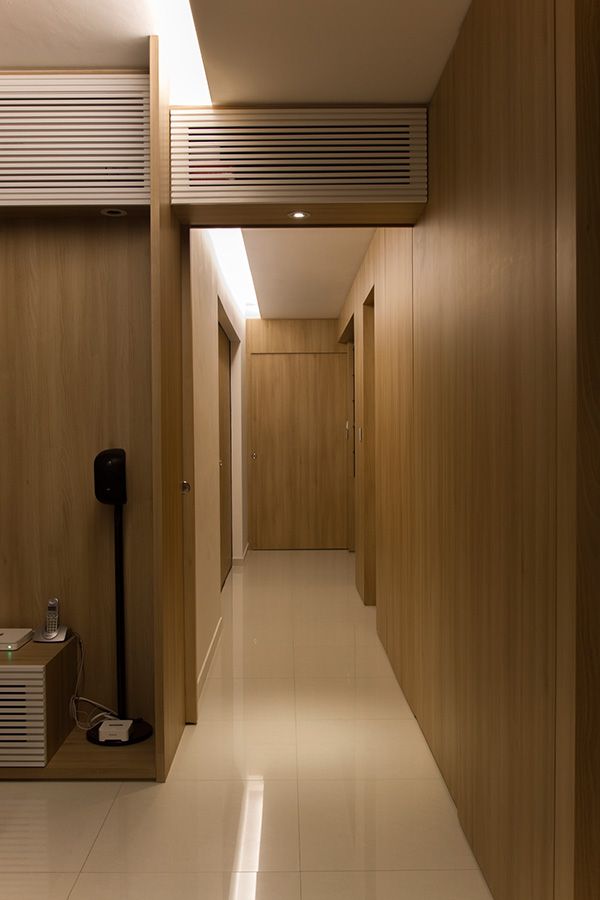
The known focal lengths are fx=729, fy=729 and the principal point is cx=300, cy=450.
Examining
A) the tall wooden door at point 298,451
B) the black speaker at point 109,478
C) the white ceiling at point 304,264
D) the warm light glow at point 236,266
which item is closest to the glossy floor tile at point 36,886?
the black speaker at point 109,478

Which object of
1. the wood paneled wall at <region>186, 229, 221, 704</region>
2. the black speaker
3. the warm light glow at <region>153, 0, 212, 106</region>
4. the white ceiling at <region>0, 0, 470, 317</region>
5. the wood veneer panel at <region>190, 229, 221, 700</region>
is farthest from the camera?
the wood veneer panel at <region>190, 229, 221, 700</region>

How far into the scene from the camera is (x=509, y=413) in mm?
1956

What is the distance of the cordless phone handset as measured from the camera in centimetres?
316

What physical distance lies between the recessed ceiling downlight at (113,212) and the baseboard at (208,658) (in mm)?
2218

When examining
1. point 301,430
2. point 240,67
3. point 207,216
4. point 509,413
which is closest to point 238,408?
point 301,430

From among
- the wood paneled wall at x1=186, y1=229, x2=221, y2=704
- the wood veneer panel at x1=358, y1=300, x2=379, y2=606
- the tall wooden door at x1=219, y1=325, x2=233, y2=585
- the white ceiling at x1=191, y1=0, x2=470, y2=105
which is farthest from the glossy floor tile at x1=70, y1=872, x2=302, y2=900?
the tall wooden door at x1=219, y1=325, x2=233, y2=585

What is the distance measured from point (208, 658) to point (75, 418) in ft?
5.91

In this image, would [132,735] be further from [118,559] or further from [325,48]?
[325,48]

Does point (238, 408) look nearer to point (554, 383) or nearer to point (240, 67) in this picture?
point (240, 67)

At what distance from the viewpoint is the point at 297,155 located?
10.1 ft

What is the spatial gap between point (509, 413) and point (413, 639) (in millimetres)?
1825

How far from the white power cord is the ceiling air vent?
2043mm
